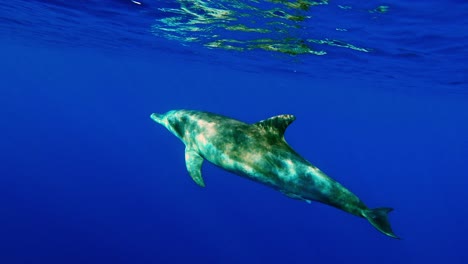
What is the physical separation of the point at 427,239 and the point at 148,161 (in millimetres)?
52891

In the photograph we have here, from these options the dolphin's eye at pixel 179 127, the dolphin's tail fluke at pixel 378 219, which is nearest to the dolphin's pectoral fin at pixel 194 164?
the dolphin's eye at pixel 179 127

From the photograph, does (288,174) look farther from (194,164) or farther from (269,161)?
(194,164)

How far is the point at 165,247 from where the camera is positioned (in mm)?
34188

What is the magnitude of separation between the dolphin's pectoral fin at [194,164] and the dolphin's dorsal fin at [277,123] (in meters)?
1.59

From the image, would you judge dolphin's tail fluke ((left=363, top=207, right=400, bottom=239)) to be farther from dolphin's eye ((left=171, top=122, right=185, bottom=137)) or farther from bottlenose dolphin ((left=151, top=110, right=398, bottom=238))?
dolphin's eye ((left=171, top=122, right=185, bottom=137))

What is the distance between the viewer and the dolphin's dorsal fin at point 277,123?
6.57 m

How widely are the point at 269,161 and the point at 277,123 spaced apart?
732 millimetres

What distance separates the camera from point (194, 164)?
7512 millimetres

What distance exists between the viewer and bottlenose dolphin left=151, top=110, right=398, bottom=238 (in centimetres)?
596

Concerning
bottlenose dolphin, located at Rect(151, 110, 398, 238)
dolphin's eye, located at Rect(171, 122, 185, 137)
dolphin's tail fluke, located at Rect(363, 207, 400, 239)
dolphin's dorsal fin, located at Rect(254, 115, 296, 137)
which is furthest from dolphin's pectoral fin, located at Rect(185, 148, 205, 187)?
dolphin's tail fluke, located at Rect(363, 207, 400, 239)

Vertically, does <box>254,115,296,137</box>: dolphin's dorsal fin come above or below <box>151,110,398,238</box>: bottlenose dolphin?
above

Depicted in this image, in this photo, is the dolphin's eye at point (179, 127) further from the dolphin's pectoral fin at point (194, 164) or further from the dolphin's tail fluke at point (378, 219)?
the dolphin's tail fluke at point (378, 219)

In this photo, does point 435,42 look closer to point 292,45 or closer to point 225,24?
point 292,45

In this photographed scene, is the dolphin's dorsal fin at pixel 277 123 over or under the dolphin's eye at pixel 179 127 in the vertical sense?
over
